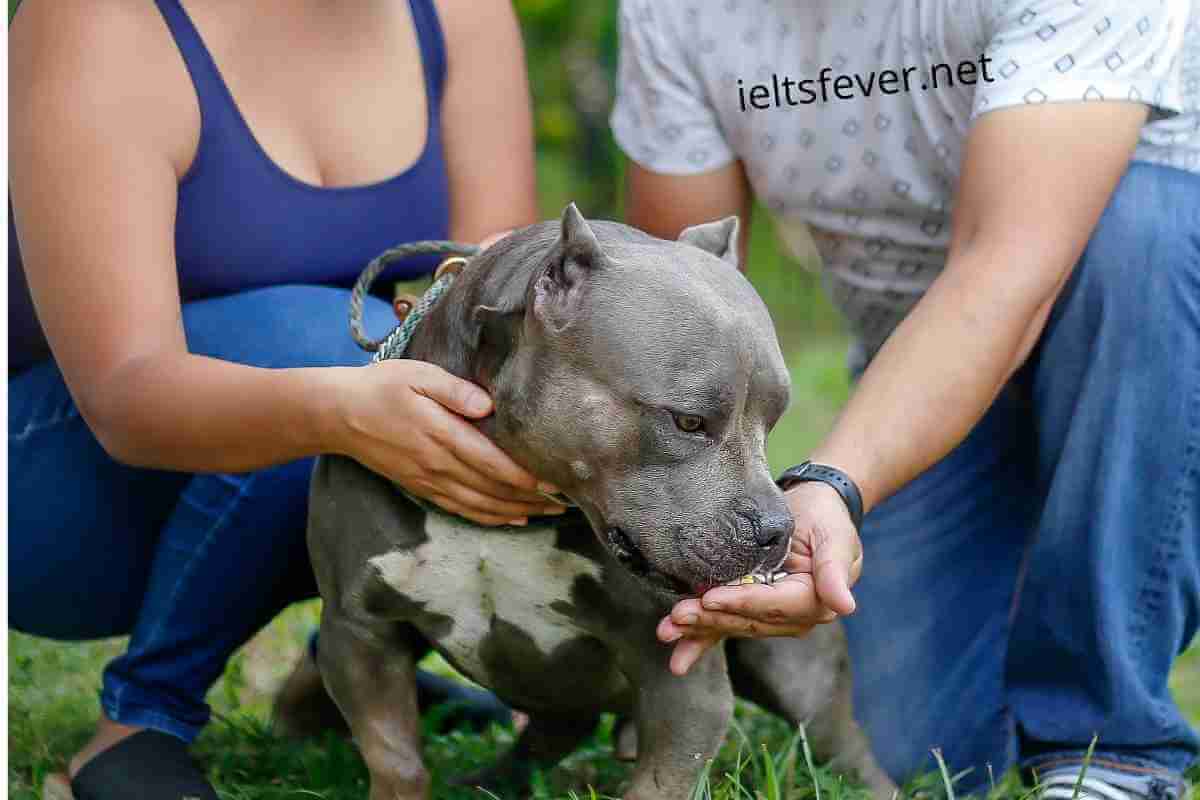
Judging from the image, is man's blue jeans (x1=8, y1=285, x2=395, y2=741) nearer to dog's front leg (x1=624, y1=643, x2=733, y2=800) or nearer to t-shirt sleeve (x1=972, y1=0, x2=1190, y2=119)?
dog's front leg (x1=624, y1=643, x2=733, y2=800)

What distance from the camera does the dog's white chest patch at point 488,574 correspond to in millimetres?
2053

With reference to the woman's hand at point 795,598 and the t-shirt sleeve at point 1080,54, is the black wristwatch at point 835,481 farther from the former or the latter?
the t-shirt sleeve at point 1080,54

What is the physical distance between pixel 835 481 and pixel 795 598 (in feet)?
0.82

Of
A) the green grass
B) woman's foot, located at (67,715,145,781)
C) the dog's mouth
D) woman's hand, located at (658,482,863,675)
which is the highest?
the dog's mouth

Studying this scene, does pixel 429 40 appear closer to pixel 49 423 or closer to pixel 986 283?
pixel 49 423

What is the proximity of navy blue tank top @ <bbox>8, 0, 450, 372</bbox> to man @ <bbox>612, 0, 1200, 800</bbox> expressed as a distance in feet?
1.59

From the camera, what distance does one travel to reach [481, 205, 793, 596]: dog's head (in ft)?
5.87

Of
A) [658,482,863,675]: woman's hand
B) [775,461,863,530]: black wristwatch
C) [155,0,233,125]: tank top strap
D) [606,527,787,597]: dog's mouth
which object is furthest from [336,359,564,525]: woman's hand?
[155,0,233,125]: tank top strap

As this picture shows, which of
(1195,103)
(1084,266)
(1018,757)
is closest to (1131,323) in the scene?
(1084,266)

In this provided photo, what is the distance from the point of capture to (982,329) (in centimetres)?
229

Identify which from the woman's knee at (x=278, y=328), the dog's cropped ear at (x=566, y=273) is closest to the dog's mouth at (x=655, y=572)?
the dog's cropped ear at (x=566, y=273)

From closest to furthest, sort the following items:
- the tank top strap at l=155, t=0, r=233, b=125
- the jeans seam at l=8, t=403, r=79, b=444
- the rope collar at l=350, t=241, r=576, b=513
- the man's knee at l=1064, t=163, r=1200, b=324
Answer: the rope collar at l=350, t=241, r=576, b=513, the tank top strap at l=155, t=0, r=233, b=125, the man's knee at l=1064, t=163, r=1200, b=324, the jeans seam at l=8, t=403, r=79, b=444

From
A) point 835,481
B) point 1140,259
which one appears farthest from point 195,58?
point 1140,259

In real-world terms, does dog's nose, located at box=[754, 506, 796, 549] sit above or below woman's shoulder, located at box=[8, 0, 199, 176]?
below
